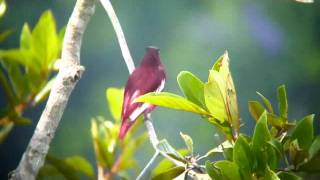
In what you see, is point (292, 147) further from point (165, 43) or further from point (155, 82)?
point (165, 43)

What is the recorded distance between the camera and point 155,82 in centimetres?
52

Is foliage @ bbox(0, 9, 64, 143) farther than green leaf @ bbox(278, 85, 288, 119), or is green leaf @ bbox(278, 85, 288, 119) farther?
foliage @ bbox(0, 9, 64, 143)

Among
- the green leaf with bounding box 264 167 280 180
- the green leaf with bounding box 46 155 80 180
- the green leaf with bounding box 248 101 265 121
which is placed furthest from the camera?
the green leaf with bounding box 46 155 80 180

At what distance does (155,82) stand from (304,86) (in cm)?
37

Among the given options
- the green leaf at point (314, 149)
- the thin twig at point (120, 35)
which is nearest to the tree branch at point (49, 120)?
the thin twig at point (120, 35)

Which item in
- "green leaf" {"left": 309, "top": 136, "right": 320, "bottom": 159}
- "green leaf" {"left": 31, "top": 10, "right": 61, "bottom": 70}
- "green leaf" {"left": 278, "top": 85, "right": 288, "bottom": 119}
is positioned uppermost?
"green leaf" {"left": 31, "top": 10, "right": 61, "bottom": 70}

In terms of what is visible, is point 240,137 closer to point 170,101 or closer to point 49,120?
point 170,101

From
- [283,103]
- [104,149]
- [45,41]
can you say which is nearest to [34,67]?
[45,41]

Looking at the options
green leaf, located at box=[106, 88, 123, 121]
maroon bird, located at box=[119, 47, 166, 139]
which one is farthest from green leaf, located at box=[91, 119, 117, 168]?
maroon bird, located at box=[119, 47, 166, 139]

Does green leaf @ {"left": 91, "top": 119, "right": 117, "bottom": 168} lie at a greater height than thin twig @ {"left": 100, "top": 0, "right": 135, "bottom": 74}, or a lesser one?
lesser

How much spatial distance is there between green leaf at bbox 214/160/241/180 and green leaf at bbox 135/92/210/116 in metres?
0.07

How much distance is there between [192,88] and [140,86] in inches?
3.2

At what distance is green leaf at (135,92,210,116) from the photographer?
443 mm

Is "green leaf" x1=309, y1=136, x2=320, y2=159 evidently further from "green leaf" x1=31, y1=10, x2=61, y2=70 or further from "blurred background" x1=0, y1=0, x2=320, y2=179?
"green leaf" x1=31, y1=10, x2=61, y2=70
